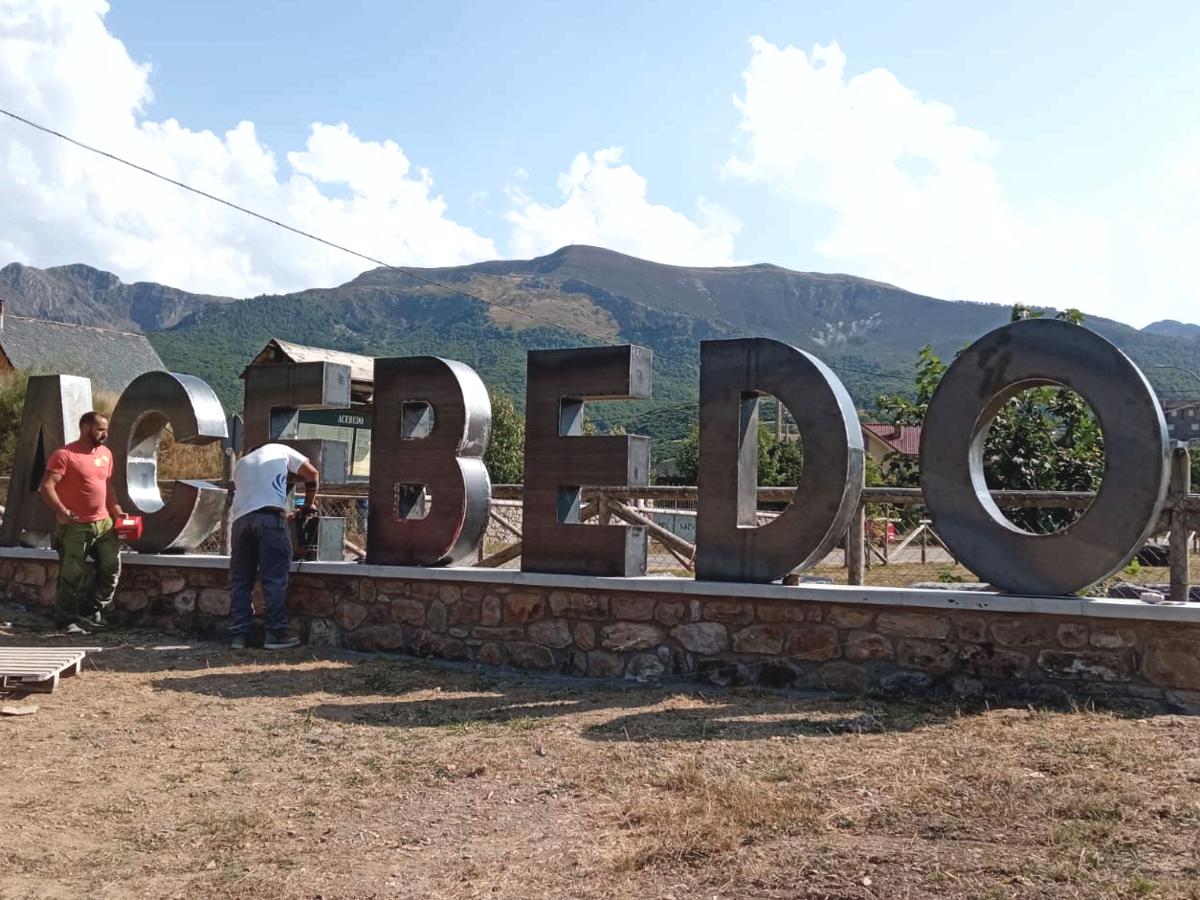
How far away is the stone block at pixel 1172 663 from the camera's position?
236 inches

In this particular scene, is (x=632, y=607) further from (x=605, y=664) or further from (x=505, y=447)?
(x=505, y=447)

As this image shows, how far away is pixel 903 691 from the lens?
262 inches

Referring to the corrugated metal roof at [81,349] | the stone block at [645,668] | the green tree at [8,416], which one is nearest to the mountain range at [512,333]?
the corrugated metal roof at [81,349]

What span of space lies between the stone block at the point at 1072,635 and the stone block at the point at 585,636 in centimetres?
300

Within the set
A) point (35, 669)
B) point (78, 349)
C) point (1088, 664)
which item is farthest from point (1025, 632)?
point (78, 349)

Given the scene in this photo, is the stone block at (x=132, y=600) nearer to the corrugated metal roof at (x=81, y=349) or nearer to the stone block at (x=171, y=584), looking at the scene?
the stone block at (x=171, y=584)

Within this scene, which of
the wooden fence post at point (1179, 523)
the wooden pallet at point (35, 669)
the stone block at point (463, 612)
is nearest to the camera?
the wooden pallet at point (35, 669)

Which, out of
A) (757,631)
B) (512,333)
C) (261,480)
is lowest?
(757,631)

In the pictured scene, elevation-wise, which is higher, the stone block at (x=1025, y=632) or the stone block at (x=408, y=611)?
the stone block at (x=1025, y=632)

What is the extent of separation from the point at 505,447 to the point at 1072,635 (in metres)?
40.7

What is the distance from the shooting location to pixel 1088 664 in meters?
6.23

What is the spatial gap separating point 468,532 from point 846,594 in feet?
9.90

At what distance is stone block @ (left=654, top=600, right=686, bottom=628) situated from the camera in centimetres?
737

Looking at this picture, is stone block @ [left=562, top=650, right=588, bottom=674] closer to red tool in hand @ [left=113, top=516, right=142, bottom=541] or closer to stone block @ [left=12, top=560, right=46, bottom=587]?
red tool in hand @ [left=113, top=516, right=142, bottom=541]
